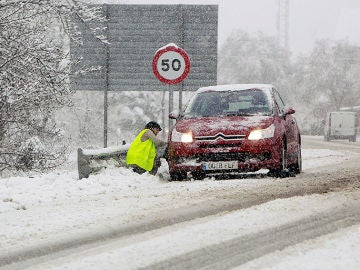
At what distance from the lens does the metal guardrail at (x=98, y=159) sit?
13.0 metres

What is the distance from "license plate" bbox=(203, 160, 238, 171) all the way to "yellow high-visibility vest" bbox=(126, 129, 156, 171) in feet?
3.56

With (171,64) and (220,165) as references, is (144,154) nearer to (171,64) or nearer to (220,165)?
(220,165)

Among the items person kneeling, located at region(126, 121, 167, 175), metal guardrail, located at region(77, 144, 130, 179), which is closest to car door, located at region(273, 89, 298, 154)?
person kneeling, located at region(126, 121, 167, 175)

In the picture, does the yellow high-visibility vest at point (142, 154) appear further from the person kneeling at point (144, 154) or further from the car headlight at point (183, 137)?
the car headlight at point (183, 137)

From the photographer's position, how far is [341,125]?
184ft

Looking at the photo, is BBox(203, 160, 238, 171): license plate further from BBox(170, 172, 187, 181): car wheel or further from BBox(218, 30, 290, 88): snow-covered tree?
BBox(218, 30, 290, 88): snow-covered tree

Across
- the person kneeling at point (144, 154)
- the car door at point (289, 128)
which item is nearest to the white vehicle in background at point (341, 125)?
the car door at point (289, 128)

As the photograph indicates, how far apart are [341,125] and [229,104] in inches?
1729

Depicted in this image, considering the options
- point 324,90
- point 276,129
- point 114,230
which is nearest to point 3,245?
point 114,230

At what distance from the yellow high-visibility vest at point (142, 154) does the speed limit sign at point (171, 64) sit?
1840 millimetres

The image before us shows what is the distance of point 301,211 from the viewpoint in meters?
7.97

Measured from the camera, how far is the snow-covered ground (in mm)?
5609

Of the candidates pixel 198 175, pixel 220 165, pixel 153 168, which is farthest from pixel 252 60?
pixel 220 165

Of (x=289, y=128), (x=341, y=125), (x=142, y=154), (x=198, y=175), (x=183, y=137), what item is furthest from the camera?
(x=341, y=125)
